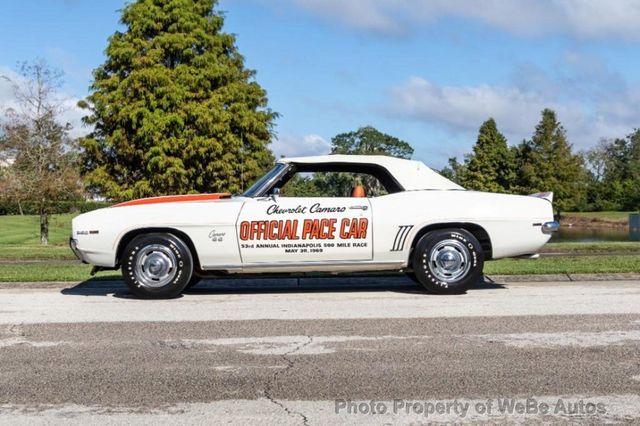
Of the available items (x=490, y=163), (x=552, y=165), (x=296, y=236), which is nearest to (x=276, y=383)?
(x=296, y=236)

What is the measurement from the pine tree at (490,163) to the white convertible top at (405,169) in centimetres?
5752

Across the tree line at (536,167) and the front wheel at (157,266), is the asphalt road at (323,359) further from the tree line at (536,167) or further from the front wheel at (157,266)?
the tree line at (536,167)

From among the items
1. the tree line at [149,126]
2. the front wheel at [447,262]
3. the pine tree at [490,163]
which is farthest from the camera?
the pine tree at [490,163]

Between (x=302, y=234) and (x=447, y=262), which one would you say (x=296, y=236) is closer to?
(x=302, y=234)

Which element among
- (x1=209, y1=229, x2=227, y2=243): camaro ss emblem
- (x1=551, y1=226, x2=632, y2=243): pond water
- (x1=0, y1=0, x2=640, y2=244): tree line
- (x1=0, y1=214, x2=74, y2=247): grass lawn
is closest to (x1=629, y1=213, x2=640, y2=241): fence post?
(x1=551, y1=226, x2=632, y2=243): pond water

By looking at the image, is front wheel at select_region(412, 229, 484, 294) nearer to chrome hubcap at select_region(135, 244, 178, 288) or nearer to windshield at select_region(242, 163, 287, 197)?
windshield at select_region(242, 163, 287, 197)

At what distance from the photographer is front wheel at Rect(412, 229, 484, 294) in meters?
8.30

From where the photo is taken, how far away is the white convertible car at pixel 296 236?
8.20 metres

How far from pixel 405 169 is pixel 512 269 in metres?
2.85

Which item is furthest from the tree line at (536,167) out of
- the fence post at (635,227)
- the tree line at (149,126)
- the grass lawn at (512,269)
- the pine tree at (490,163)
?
the grass lawn at (512,269)

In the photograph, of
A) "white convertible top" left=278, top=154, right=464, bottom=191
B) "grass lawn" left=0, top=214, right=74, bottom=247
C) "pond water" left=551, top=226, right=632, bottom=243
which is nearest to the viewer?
"white convertible top" left=278, top=154, right=464, bottom=191

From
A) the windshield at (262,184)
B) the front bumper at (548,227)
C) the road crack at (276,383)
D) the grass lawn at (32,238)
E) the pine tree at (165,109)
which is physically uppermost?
the pine tree at (165,109)

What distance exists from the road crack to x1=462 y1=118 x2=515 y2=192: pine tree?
200 ft

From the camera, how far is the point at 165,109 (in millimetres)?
26266
